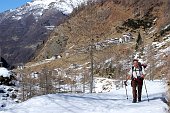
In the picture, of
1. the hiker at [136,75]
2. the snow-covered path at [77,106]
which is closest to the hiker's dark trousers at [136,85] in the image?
the hiker at [136,75]

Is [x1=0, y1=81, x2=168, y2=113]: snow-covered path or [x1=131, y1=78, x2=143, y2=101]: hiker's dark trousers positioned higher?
[x1=131, y1=78, x2=143, y2=101]: hiker's dark trousers

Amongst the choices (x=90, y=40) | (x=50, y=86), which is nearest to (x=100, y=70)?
(x=50, y=86)

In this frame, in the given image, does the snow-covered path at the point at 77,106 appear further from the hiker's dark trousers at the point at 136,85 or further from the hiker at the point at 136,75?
the hiker at the point at 136,75

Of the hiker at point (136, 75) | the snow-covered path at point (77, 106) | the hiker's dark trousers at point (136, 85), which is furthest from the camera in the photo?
the hiker's dark trousers at point (136, 85)

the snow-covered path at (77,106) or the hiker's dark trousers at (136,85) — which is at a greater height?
the hiker's dark trousers at (136,85)

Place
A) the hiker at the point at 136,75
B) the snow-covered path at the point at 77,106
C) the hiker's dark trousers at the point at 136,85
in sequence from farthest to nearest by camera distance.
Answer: the hiker's dark trousers at the point at 136,85 < the hiker at the point at 136,75 < the snow-covered path at the point at 77,106

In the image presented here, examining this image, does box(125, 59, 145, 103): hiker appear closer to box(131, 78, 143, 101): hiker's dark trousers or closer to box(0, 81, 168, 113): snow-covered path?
box(131, 78, 143, 101): hiker's dark trousers

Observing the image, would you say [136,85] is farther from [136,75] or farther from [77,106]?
[77,106]

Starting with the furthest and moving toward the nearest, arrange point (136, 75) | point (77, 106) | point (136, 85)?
1. point (136, 85)
2. point (136, 75)
3. point (77, 106)

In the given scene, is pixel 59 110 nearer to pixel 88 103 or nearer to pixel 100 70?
pixel 88 103

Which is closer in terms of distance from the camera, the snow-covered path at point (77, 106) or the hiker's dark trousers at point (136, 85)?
the snow-covered path at point (77, 106)

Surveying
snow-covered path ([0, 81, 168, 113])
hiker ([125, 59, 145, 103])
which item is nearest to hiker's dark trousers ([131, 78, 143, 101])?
hiker ([125, 59, 145, 103])

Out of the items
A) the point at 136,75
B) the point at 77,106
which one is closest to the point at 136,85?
the point at 136,75

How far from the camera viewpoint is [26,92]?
11444 centimetres
